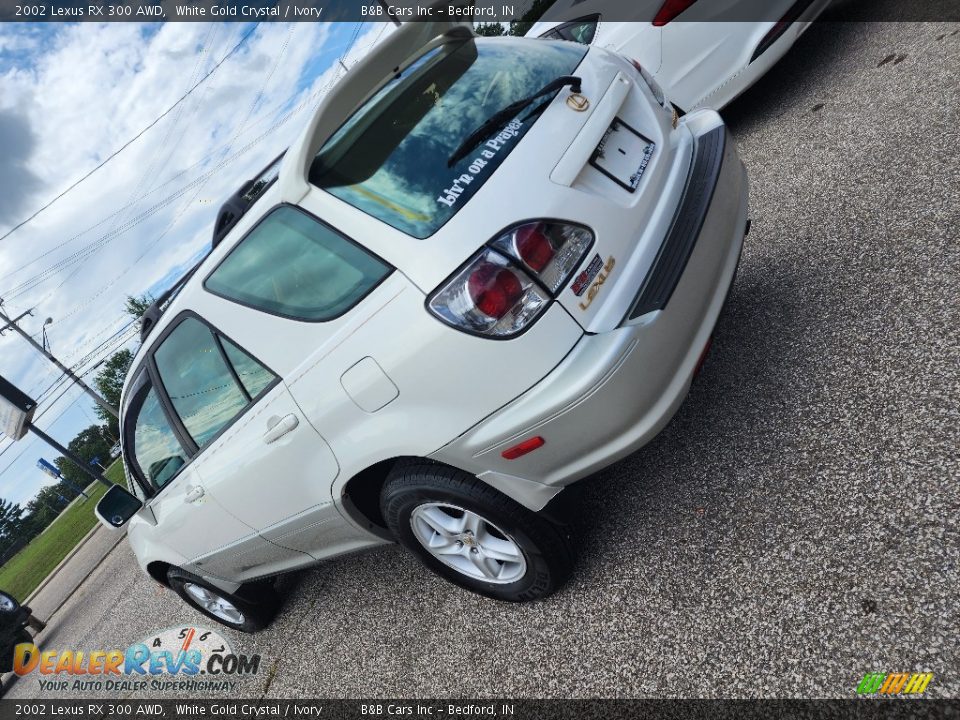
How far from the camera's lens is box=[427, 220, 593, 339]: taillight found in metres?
2.04

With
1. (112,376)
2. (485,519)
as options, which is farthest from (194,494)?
(112,376)

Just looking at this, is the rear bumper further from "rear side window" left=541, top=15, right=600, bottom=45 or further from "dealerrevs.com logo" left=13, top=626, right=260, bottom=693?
"rear side window" left=541, top=15, right=600, bottom=45

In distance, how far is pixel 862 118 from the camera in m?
4.27

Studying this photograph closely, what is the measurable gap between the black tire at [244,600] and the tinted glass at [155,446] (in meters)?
0.68

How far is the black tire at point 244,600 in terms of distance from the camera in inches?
143

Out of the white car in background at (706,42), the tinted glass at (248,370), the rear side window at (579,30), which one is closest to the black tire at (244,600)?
the tinted glass at (248,370)

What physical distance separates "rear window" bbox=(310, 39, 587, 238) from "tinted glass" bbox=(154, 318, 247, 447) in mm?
978

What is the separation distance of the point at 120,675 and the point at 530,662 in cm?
364

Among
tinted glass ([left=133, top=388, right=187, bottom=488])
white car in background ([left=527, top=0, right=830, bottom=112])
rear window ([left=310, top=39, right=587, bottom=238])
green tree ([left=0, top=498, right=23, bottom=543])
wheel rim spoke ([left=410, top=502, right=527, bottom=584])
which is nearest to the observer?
rear window ([left=310, top=39, right=587, bottom=238])

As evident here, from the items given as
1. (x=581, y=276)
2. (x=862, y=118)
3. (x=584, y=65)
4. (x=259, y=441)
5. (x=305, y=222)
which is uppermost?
(x=305, y=222)

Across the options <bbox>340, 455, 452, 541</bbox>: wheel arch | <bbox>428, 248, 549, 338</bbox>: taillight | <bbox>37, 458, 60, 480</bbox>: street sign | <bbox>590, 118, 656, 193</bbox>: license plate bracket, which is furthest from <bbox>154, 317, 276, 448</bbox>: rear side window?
<bbox>37, 458, 60, 480</bbox>: street sign

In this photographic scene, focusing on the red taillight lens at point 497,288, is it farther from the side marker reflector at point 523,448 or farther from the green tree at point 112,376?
the green tree at point 112,376

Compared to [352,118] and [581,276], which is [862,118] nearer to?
[581,276]

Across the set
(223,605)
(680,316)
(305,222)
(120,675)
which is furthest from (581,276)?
(120,675)
